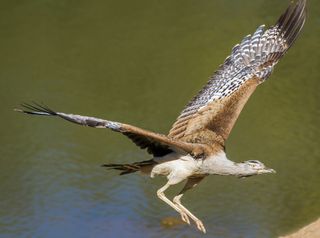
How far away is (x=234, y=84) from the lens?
10531mm

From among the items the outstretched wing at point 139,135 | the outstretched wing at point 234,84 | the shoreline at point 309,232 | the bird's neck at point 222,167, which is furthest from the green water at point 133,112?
the outstretched wing at point 139,135

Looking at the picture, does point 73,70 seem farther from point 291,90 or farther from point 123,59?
point 291,90

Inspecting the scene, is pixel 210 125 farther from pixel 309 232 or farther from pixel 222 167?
pixel 309 232

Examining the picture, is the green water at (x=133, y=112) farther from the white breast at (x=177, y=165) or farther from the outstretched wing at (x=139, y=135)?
the outstretched wing at (x=139, y=135)

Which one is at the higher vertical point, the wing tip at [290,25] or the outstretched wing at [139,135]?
the wing tip at [290,25]

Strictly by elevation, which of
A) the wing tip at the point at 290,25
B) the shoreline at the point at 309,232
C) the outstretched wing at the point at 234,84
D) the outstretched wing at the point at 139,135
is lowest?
the shoreline at the point at 309,232

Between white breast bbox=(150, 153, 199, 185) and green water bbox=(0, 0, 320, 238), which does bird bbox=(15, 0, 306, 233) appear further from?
green water bbox=(0, 0, 320, 238)

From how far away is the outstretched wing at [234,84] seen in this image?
389 inches

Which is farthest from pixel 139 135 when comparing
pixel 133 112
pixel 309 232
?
pixel 133 112

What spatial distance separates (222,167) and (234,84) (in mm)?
1530

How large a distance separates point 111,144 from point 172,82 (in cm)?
260

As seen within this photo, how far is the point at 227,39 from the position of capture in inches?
683

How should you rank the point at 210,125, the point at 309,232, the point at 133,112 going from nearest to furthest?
1. the point at 210,125
2. the point at 309,232
3. the point at 133,112

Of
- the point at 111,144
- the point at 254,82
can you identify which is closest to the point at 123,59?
the point at 111,144
